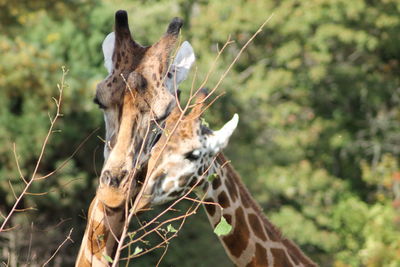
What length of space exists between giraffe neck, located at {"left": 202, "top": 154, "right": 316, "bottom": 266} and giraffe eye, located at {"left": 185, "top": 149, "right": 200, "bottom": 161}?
139 mm

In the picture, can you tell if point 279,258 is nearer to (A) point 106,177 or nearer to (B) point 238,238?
(B) point 238,238

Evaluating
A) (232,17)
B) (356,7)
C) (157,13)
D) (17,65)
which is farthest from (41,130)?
(356,7)

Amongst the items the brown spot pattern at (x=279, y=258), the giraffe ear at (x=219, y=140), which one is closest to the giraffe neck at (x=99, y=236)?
the giraffe ear at (x=219, y=140)

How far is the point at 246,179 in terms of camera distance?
64.4 feet

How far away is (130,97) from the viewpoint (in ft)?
17.6

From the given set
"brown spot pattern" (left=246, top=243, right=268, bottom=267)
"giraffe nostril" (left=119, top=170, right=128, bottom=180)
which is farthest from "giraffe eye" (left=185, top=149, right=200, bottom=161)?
"giraffe nostril" (left=119, top=170, right=128, bottom=180)

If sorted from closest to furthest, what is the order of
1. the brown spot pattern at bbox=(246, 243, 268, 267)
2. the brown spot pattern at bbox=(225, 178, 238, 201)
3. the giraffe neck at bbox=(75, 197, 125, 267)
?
the giraffe neck at bbox=(75, 197, 125, 267) < the brown spot pattern at bbox=(246, 243, 268, 267) < the brown spot pattern at bbox=(225, 178, 238, 201)

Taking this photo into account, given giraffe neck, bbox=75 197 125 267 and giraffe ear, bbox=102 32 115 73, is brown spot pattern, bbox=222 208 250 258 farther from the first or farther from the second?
giraffe ear, bbox=102 32 115 73

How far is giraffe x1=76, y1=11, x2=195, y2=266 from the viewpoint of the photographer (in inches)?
202

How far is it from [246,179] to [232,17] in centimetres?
450

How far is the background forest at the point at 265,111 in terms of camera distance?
49.0 feet

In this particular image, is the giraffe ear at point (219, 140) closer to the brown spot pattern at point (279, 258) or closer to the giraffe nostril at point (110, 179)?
the brown spot pattern at point (279, 258)

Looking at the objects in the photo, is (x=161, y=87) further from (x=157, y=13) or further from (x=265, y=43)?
(x=265, y=43)

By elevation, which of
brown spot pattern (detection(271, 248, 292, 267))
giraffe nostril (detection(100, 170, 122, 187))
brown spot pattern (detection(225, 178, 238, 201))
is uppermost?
giraffe nostril (detection(100, 170, 122, 187))
